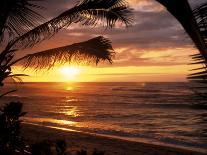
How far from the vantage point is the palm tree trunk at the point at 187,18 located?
1783 mm

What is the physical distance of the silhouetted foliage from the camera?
5810mm

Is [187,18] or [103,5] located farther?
[103,5]

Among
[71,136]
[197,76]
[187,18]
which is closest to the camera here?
[187,18]

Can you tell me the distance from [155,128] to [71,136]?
641cm

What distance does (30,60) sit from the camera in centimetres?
671

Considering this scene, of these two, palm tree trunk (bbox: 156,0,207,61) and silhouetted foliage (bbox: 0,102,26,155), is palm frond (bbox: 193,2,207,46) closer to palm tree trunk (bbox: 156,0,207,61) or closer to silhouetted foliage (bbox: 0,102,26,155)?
palm tree trunk (bbox: 156,0,207,61)

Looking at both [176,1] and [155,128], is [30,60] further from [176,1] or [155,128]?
[155,128]

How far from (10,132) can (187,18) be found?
16.0ft

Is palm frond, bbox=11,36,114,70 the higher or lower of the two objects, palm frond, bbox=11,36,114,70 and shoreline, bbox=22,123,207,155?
the higher

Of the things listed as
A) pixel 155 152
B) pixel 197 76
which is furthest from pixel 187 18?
pixel 155 152

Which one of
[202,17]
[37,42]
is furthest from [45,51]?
[202,17]

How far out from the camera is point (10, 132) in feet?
19.9

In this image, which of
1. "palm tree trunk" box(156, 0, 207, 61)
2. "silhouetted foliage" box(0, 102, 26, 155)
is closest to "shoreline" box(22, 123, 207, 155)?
"silhouetted foliage" box(0, 102, 26, 155)

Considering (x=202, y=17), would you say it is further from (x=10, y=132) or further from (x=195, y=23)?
(x=10, y=132)
